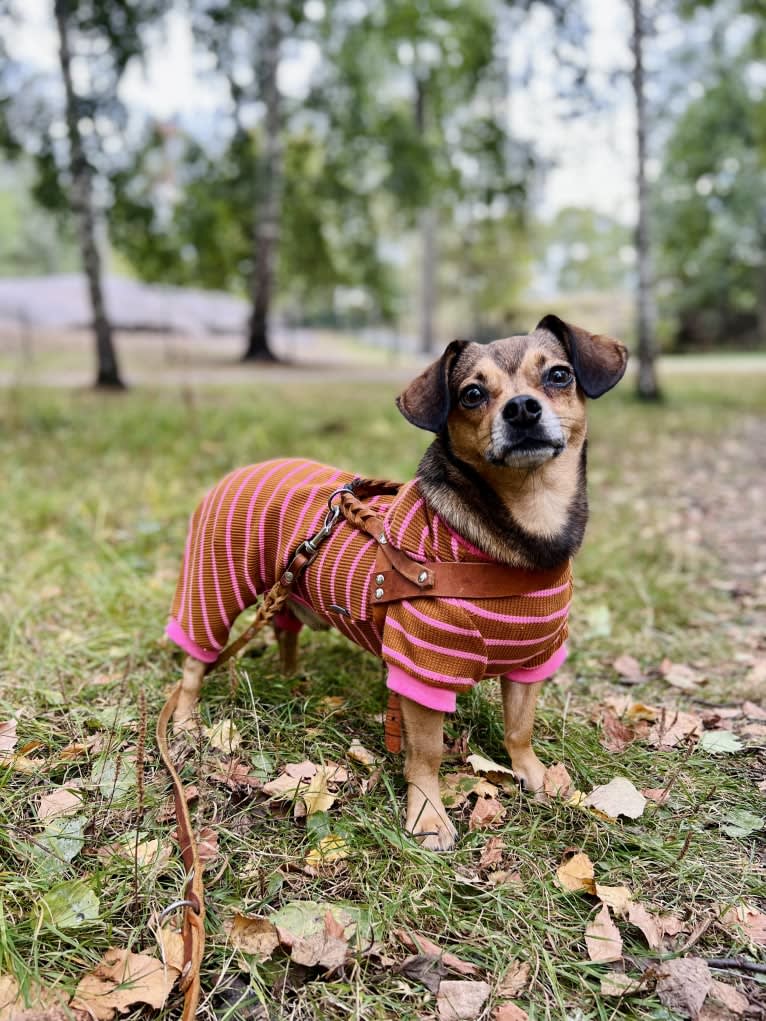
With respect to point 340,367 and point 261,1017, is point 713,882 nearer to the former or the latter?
point 261,1017

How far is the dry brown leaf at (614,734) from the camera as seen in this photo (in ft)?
9.39

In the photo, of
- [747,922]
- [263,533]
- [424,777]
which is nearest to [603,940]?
[747,922]

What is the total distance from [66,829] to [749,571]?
14.0 feet

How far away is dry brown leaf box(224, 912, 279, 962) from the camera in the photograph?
1966 millimetres

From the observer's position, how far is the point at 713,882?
2.22 m

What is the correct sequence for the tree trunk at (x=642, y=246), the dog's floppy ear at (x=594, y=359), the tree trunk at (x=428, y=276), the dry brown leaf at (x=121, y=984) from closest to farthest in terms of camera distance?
1. the dry brown leaf at (x=121, y=984)
2. the dog's floppy ear at (x=594, y=359)
3. the tree trunk at (x=642, y=246)
4. the tree trunk at (x=428, y=276)

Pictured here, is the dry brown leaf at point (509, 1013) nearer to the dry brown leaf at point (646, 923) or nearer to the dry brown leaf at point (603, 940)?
the dry brown leaf at point (603, 940)

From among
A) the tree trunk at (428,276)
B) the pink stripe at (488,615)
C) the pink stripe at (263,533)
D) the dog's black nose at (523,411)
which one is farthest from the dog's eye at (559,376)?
the tree trunk at (428,276)

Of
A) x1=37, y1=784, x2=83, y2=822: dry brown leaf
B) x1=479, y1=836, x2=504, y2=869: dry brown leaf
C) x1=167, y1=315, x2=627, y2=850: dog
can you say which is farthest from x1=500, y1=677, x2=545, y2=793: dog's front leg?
x1=37, y1=784, x2=83, y2=822: dry brown leaf

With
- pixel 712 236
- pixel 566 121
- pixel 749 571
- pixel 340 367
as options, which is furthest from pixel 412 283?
pixel 749 571

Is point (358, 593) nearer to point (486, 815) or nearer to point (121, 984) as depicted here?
point (486, 815)

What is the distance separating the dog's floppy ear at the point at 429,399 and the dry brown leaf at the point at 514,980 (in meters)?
1.48

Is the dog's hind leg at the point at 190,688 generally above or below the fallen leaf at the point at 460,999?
above

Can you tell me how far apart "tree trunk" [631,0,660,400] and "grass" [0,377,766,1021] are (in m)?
8.15
